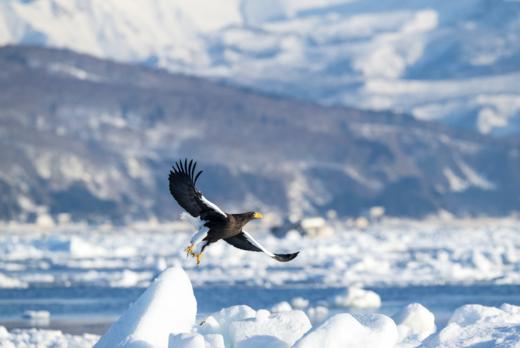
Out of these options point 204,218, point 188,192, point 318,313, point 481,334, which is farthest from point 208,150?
point 481,334

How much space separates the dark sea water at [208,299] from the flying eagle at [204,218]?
7663mm

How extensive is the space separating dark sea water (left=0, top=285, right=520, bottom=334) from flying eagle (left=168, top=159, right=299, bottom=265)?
7663mm

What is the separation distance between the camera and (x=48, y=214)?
101 metres

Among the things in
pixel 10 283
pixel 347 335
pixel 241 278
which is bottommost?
pixel 347 335

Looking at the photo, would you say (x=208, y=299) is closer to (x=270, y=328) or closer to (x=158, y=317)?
(x=158, y=317)

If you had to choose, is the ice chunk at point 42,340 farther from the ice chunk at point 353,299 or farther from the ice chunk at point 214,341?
the ice chunk at point 353,299

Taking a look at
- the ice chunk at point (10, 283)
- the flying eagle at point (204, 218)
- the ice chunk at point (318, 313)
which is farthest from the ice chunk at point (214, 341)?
the ice chunk at point (10, 283)

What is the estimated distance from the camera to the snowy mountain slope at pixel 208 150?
10944 cm

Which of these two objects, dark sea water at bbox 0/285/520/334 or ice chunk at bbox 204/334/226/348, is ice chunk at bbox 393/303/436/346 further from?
dark sea water at bbox 0/285/520/334

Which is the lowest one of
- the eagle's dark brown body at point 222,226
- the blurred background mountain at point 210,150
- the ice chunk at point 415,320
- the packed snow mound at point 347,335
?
the packed snow mound at point 347,335

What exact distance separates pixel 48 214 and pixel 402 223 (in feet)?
88.3

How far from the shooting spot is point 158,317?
1433 cm

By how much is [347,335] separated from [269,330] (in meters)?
1.17

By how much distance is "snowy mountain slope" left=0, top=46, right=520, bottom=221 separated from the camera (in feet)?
359
